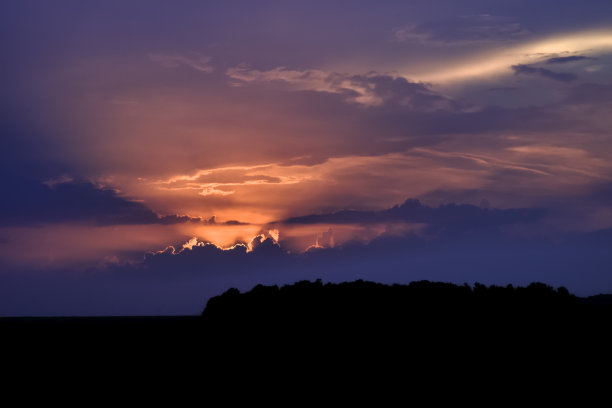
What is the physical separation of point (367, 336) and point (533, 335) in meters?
11.6

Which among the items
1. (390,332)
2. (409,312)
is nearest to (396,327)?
(390,332)

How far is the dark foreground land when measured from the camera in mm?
47938

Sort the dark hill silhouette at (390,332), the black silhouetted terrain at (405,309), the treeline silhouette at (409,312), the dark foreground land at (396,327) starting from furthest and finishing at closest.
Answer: the black silhouetted terrain at (405,309), the treeline silhouette at (409,312), the dark foreground land at (396,327), the dark hill silhouette at (390,332)

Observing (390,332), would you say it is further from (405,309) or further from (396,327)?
(405,309)

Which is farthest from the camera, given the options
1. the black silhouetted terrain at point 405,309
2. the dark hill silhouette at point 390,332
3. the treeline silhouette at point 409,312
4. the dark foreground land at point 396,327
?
the black silhouetted terrain at point 405,309

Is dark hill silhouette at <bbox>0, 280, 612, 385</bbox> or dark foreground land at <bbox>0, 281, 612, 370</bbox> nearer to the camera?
dark hill silhouette at <bbox>0, 280, 612, 385</bbox>

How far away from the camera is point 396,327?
5016 cm

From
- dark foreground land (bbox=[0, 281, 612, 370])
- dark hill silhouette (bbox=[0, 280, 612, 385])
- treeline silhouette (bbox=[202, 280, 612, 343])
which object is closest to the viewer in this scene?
dark hill silhouette (bbox=[0, 280, 612, 385])

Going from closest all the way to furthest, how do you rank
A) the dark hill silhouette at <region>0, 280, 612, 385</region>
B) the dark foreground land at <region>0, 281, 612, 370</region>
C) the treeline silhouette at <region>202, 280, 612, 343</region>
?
the dark hill silhouette at <region>0, 280, 612, 385</region>, the dark foreground land at <region>0, 281, 612, 370</region>, the treeline silhouette at <region>202, 280, 612, 343</region>

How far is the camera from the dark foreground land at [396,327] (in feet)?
157

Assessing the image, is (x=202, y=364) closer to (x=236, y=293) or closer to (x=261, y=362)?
(x=261, y=362)

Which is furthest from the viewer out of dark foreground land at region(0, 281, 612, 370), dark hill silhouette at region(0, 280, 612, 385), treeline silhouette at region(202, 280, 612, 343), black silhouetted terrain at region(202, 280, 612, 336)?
black silhouetted terrain at region(202, 280, 612, 336)

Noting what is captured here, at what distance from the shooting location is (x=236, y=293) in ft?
196

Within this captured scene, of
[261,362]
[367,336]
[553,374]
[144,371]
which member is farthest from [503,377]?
[144,371]
